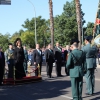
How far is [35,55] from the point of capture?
15570 millimetres

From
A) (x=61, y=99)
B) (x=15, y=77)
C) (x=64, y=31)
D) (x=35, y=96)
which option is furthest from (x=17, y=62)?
(x=64, y=31)

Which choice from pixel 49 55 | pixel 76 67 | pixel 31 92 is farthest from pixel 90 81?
pixel 49 55

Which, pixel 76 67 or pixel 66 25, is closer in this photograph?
pixel 76 67

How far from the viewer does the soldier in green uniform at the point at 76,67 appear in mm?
8579

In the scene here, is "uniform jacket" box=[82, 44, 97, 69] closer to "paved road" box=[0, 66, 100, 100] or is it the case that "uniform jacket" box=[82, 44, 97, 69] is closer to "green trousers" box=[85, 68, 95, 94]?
"green trousers" box=[85, 68, 95, 94]

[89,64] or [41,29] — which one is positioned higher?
[41,29]

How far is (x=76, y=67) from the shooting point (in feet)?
28.3

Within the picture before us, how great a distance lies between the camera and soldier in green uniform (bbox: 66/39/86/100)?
28.1ft

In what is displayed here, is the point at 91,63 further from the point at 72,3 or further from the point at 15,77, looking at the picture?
the point at 72,3

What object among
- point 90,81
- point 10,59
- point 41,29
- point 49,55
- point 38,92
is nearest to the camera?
point 90,81

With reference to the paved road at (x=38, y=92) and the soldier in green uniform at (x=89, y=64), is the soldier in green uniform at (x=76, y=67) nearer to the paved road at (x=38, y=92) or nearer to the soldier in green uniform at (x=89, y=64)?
the paved road at (x=38, y=92)

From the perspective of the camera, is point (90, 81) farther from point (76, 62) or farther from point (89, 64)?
point (76, 62)

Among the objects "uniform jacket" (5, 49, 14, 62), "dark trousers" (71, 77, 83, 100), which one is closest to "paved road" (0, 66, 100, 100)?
"dark trousers" (71, 77, 83, 100)

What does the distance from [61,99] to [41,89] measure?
2.44m
